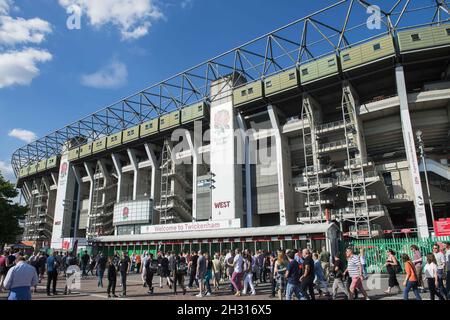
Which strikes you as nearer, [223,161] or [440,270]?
[440,270]

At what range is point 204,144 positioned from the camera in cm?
5975

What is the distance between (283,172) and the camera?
1810 inches

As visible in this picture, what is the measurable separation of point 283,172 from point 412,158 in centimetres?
1587

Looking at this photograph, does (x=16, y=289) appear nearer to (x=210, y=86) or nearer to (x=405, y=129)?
(x=405, y=129)

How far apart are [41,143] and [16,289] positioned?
Answer: 91.5 meters

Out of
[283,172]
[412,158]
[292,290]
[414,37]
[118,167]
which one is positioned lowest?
[292,290]

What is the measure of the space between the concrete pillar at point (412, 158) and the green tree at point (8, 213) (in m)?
44.0

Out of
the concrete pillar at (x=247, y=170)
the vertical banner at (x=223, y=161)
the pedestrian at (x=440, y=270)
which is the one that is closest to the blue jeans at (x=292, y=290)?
the pedestrian at (x=440, y=270)

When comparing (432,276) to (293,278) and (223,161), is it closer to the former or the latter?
(293,278)

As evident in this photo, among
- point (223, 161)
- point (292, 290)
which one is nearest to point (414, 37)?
point (223, 161)

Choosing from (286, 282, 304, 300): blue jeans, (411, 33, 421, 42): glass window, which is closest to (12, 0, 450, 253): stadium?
(411, 33, 421, 42): glass window

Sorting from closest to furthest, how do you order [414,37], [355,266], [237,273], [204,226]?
[355,266]
[237,273]
[414,37]
[204,226]

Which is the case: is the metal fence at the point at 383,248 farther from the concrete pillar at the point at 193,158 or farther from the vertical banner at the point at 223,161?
the concrete pillar at the point at 193,158

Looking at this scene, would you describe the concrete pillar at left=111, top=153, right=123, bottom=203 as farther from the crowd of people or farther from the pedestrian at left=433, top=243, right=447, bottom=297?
the pedestrian at left=433, top=243, right=447, bottom=297
